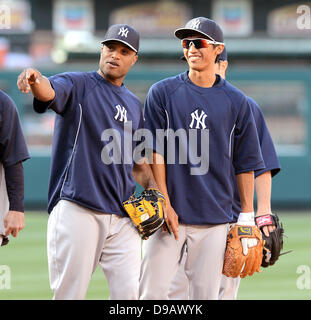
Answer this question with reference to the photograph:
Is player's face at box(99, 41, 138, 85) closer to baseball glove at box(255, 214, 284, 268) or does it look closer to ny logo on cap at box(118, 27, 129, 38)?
ny logo on cap at box(118, 27, 129, 38)

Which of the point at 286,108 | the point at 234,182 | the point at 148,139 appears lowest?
the point at 286,108

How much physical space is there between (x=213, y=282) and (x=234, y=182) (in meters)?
0.80

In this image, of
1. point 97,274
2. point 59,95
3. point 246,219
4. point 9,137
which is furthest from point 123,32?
point 97,274

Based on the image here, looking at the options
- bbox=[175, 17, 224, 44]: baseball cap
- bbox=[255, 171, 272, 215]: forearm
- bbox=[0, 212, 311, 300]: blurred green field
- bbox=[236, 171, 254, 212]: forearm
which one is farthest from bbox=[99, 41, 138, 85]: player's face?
bbox=[0, 212, 311, 300]: blurred green field

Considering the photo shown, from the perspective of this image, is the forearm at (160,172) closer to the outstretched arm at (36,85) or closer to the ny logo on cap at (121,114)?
the ny logo on cap at (121,114)

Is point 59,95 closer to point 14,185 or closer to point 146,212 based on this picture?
point 14,185

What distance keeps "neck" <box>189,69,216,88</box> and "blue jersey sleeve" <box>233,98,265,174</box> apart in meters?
0.24

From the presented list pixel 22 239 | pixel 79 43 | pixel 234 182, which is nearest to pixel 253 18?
pixel 79 43

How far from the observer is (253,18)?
91.6 feet

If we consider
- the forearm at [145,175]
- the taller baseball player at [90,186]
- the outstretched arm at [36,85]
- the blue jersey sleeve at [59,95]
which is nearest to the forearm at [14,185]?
the taller baseball player at [90,186]

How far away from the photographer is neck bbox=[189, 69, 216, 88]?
4273 millimetres
